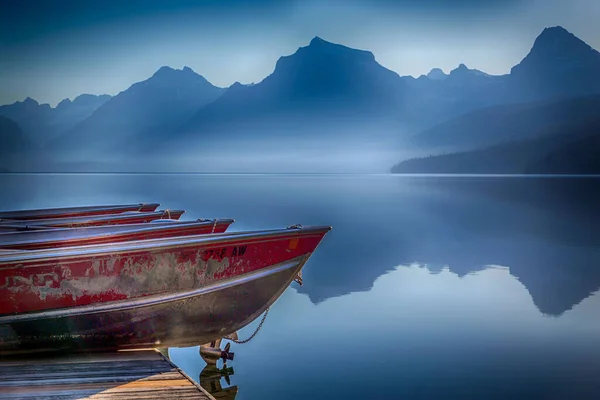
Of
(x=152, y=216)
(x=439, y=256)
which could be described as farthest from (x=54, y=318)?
(x=439, y=256)

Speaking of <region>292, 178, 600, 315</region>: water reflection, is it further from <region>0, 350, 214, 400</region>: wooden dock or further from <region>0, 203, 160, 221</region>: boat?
<region>0, 350, 214, 400</region>: wooden dock

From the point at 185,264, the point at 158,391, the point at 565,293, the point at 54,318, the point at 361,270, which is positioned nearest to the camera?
the point at 158,391

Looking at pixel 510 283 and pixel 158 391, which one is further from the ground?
pixel 510 283

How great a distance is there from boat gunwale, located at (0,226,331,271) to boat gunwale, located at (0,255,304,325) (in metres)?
0.53

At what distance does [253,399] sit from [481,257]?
18130mm

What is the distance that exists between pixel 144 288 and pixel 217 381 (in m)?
2.28

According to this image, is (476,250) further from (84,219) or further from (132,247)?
(132,247)

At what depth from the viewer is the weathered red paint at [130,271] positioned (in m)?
7.98

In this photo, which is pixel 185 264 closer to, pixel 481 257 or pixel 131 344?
pixel 131 344

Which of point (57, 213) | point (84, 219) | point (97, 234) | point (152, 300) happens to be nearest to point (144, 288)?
point (152, 300)

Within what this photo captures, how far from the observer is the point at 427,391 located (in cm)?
963

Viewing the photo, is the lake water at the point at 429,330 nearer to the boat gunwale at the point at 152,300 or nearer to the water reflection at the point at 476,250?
the water reflection at the point at 476,250

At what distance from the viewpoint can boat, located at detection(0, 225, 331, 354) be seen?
26.3 ft

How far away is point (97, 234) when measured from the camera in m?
10.9
